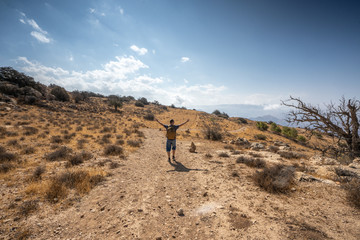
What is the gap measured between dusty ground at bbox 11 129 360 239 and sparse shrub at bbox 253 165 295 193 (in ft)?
0.93

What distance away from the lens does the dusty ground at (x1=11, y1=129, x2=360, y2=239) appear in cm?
328

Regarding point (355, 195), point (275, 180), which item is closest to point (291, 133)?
point (355, 195)

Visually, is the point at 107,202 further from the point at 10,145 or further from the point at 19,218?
the point at 10,145

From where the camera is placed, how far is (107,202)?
442cm

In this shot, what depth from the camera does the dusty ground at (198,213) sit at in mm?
3275

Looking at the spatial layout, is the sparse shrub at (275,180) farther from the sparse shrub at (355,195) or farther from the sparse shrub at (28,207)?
the sparse shrub at (28,207)

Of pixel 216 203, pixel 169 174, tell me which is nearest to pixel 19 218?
pixel 169 174

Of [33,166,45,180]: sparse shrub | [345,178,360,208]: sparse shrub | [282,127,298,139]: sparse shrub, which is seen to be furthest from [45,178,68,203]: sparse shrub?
[282,127,298,139]: sparse shrub

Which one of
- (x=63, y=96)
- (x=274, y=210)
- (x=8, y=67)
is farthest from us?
(x=63, y=96)

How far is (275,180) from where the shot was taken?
551cm

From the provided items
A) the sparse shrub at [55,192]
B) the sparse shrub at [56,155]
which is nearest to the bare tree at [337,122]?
the sparse shrub at [55,192]

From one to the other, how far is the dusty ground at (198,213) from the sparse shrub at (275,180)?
0.93 ft

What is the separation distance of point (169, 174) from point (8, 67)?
4648 cm

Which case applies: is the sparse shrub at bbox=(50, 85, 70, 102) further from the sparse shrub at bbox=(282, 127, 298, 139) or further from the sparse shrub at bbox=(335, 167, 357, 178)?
the sparse shrub at bbox=(282, 127, 298, 139)
